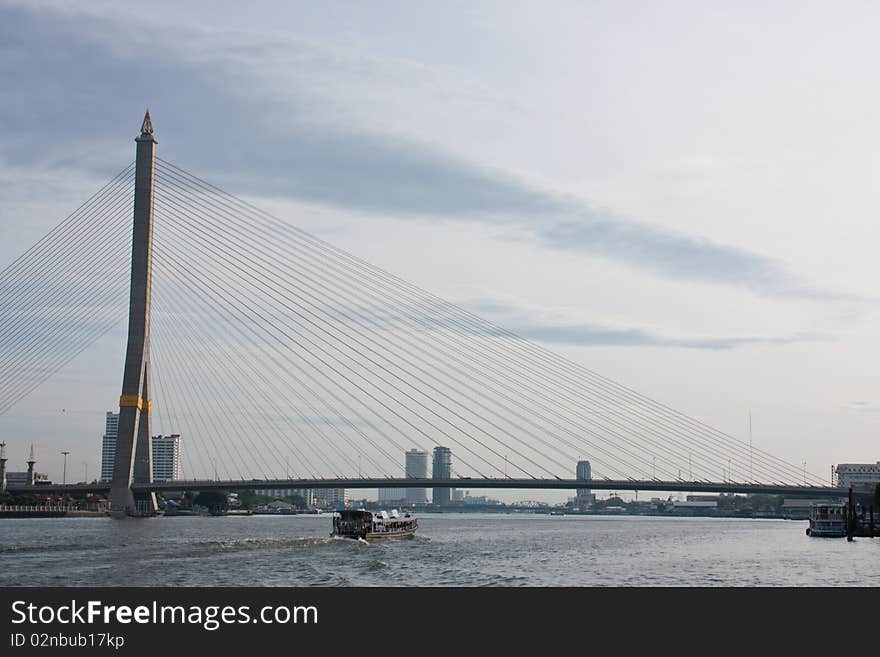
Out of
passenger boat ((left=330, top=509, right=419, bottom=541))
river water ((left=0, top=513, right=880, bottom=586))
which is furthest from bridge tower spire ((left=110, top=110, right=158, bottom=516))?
passenger boat ((left=330, top=509, right=419, bottom=541))

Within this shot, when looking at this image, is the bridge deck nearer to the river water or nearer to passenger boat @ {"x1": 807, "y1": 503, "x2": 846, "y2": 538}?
passenger boat @ {"x1": 807, "y1": 503, "x2": 846, "y2": 538}

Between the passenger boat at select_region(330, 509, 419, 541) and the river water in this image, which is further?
the passenger boat at select_region(330, 509, 419, 541)

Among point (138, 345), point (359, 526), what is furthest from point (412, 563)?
point (138, 345)

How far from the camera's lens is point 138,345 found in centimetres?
8619

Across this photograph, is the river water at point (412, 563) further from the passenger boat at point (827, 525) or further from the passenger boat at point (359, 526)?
the passenger boat at point (827, 525)

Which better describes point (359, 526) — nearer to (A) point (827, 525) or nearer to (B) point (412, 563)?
(B) point (412, 563)

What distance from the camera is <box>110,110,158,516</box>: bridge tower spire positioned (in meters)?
85.4

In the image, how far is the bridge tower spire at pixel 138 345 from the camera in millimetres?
85438
